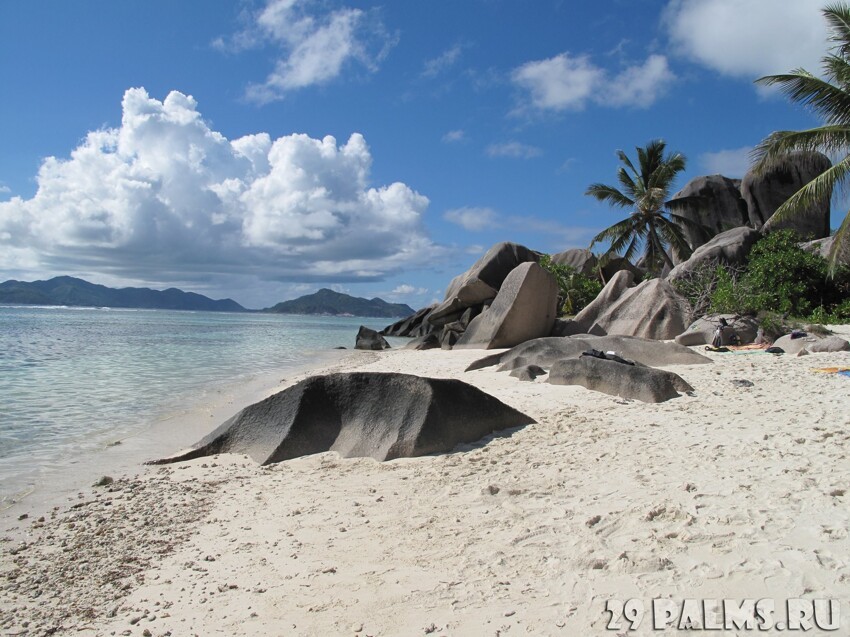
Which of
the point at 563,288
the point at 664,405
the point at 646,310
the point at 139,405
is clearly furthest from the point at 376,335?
the point at 664,405

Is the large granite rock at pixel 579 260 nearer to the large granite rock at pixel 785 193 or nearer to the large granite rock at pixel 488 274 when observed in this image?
the large granite rock at pixel 488 274

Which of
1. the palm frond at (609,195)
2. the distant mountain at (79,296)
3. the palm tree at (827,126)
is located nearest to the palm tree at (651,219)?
the palm frond at (609,195)

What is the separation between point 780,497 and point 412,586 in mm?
2239

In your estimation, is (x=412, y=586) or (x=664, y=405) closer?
(x=412, y=586)

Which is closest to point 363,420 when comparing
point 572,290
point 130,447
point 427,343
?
point 130,447

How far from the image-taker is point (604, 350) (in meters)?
9.77

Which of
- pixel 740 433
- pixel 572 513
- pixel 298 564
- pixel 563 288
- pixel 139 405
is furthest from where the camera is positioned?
pixel 563 288

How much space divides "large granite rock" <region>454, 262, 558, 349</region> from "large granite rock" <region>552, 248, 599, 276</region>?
11891 mm

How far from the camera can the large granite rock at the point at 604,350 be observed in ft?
31.5

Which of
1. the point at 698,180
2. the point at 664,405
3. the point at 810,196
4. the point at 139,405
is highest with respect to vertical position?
the point at 698,180

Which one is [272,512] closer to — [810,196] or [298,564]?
[298,564]

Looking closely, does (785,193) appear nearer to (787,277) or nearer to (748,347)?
(787,277)

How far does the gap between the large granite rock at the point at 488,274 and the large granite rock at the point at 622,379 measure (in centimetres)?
1664

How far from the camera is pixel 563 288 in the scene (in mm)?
25078
